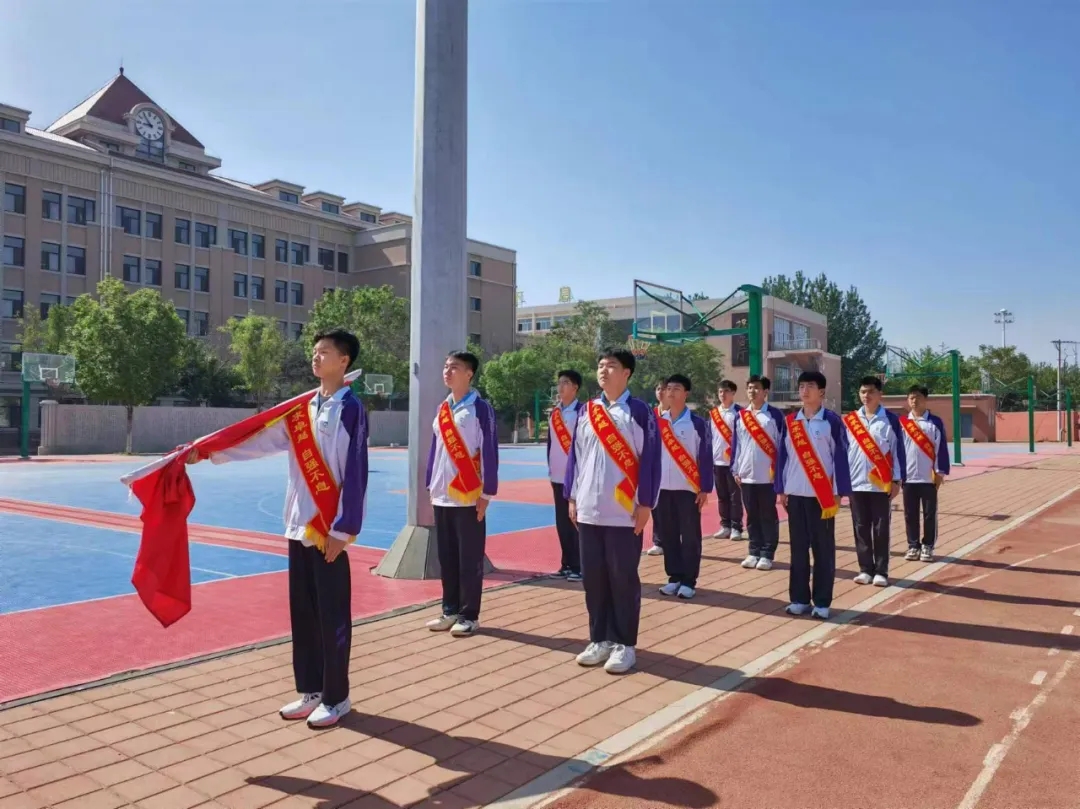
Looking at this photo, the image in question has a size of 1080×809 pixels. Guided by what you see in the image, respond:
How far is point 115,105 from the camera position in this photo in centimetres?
4884

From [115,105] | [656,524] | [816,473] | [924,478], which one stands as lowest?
[656,524]

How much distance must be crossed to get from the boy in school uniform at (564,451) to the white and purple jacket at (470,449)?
5.93 feet

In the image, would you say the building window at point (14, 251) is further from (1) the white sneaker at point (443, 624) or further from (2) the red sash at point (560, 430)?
(1) the white sneaker at point (443, 624)

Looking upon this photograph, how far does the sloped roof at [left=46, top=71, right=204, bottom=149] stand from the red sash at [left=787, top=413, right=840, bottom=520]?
167 feet

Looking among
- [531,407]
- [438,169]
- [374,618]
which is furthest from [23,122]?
[374,618]

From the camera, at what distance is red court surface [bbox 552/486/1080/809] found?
345cm

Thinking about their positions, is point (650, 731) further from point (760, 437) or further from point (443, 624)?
point (760, 437)

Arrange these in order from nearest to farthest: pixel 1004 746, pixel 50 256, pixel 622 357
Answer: pixel 1004 746 → pixel 622 357 → pixel 50 256

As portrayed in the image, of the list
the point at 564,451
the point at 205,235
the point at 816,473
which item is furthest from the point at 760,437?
the point at 205,235

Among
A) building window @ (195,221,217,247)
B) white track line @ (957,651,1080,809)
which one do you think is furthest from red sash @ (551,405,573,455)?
building window @ (195,221,217,247)

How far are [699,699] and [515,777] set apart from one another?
136 cm

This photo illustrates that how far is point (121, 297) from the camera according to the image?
113 feet

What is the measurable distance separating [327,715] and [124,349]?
Answer: 1306 inches

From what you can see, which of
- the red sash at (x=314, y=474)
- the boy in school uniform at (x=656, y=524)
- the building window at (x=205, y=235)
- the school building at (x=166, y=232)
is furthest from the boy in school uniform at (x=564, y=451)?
the building window at (x=205, y=235)
